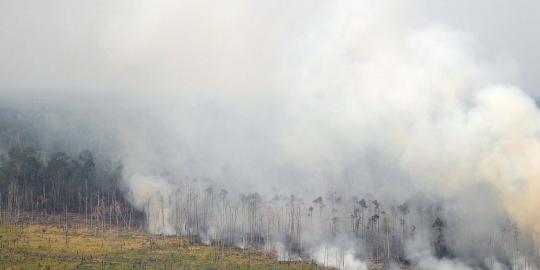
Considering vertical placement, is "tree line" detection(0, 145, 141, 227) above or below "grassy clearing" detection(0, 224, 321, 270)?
above

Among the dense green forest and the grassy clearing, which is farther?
the dense green forest

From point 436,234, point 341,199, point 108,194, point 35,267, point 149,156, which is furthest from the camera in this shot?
point 149,156

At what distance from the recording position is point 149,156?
191875mm

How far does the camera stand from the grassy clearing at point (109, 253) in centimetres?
10200

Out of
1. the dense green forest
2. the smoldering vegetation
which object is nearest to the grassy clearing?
the smoldering vegetation

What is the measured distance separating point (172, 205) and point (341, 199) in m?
51.2

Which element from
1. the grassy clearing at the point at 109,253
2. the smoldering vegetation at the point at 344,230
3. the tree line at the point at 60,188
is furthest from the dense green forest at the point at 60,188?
the grassy clearing at the point at 109,253

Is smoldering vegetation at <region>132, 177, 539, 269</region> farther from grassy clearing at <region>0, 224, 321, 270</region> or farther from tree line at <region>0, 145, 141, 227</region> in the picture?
tree line at <region>0, 145, 141, 227</region>

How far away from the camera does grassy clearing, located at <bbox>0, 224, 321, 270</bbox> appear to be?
102 metres

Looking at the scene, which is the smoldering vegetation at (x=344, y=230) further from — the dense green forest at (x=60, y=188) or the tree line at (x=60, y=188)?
the tree line at (x=60, y=188)

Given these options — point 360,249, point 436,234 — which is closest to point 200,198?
point 360,249

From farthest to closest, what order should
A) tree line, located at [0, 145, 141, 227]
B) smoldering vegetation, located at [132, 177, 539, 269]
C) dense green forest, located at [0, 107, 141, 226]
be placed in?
tree line, located at [0, 145, 141, 227] < dense green forest, located at [0, 107, 141, 226] < smoldering vegetation, located at [132, 177, 539, 269]

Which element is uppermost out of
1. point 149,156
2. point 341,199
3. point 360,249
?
point 149,156

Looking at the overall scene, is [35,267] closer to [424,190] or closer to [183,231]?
[183,231]
